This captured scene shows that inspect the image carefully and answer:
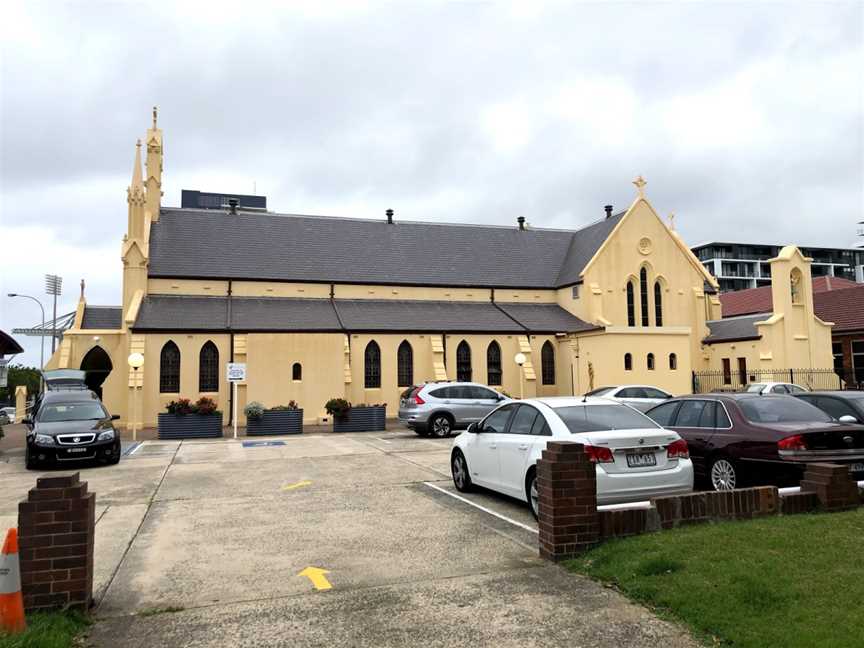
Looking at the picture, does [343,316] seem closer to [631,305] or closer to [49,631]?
[631,305]

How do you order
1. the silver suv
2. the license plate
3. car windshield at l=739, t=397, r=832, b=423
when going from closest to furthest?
1. the license plate
2. car windshield at l=739, t=397, r=832, b=423
3. the silver suv

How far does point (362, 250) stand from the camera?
37125 mm

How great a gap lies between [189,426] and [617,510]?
19.8m

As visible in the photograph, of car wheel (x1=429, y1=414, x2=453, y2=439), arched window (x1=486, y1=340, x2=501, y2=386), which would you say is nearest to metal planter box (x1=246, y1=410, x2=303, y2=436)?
car wheel (x1=429, y1=414, x2=453, y2=439)

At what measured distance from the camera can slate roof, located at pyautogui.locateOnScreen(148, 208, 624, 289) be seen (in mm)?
33750

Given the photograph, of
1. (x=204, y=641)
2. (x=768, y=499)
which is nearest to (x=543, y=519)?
(x=768, y=499)

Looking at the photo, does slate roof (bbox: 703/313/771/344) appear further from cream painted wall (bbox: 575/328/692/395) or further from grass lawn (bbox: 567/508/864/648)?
grass lawn (bbox: 567/508/864/648)

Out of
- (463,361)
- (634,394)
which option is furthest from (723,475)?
(463,361)

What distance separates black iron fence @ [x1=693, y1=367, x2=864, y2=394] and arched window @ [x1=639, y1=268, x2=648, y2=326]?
4.25 metres

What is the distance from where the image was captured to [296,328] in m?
30.0

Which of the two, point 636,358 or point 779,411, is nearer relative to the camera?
point 779,411

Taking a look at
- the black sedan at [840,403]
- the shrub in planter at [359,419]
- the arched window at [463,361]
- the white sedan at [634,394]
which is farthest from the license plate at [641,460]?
the arched window at [463,361]

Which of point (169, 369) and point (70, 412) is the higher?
point (169, 369)

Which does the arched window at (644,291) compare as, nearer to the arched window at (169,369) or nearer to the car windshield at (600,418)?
the arched window at (169,369)
